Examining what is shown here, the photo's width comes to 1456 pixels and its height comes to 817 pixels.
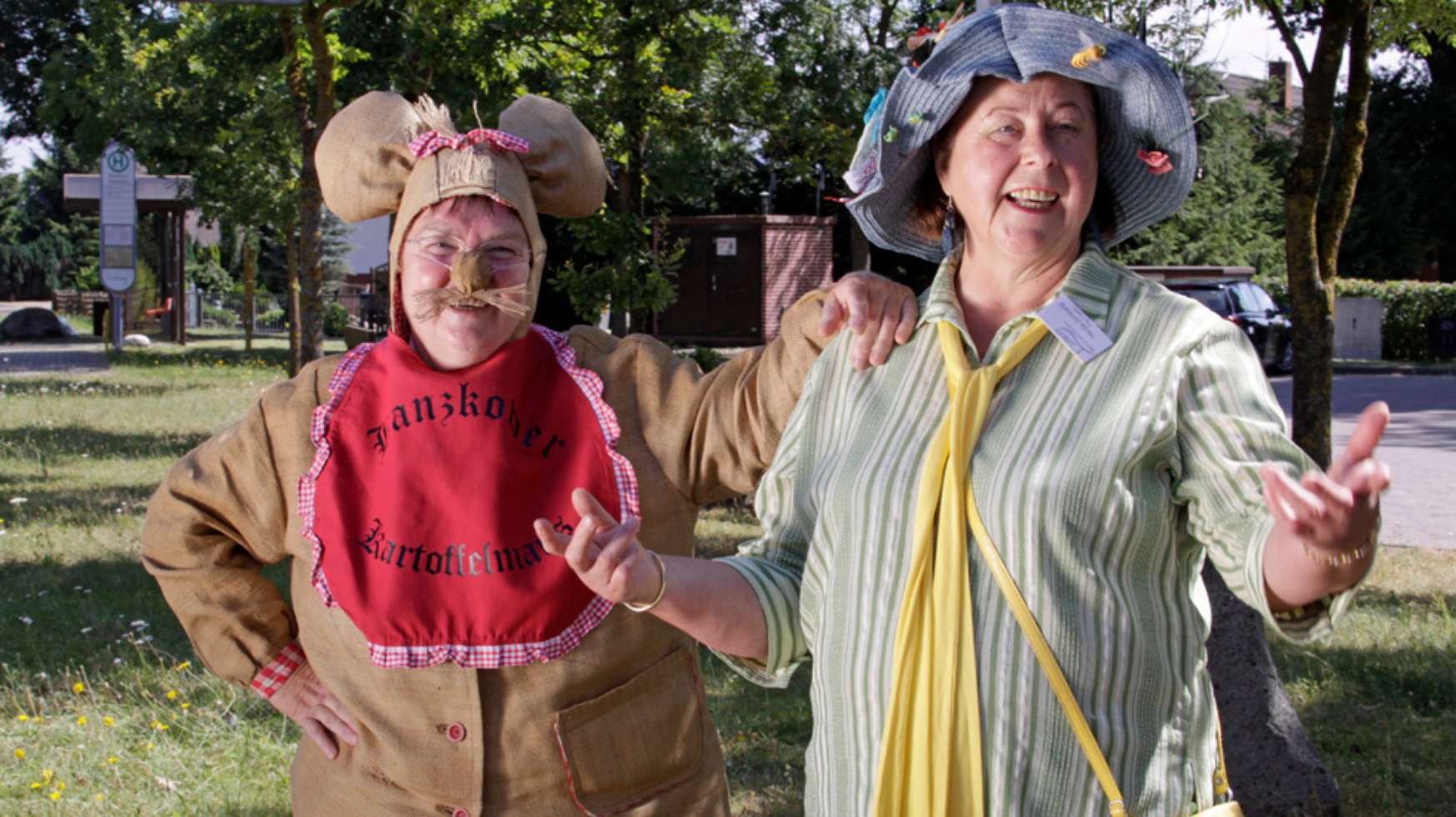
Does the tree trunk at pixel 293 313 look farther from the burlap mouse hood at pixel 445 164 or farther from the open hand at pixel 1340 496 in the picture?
the open hand at pixel 1340 496

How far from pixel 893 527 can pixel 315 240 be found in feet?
34.5

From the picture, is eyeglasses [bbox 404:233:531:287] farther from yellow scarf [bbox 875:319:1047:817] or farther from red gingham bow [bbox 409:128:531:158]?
yellow scarf [bbox 875:319:1047:817]

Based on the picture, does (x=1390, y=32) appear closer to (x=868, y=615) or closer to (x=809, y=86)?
(x=868, y=615)

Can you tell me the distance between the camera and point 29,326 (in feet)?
110

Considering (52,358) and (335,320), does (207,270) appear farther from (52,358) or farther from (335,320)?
(52,358)

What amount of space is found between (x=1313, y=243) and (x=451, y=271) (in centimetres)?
467

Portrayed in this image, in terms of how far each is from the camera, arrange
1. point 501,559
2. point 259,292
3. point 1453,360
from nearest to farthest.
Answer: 1. point 501,559
2. point 1453,360
3. point 259,292

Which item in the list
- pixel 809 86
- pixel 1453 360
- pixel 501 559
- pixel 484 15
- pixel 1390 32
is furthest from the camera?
pixel 1453 360

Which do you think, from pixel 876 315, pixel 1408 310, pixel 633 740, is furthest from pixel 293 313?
pixel 1408 310

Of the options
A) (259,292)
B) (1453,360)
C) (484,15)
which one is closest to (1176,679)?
(484,15)

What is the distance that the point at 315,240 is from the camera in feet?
38.9

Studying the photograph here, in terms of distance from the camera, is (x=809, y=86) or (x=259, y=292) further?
(x=259, y=292)

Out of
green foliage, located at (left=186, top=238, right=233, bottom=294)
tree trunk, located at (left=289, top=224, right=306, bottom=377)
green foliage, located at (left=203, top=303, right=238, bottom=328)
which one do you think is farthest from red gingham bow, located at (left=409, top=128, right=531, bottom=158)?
green foliage, located at (left=186, top=238, right=233, bottom=294)

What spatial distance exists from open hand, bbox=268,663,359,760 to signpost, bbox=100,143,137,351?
24.2 meters
